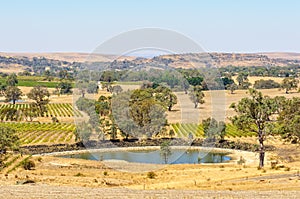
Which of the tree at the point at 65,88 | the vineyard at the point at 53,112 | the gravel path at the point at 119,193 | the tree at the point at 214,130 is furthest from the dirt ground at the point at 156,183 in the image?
the tree at the point at 65,88

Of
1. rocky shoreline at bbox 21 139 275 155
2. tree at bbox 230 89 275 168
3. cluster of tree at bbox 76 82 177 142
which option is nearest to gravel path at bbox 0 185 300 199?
cluster of tree at bbox 76 82 177 142

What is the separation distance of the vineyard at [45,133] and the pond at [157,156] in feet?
31.7

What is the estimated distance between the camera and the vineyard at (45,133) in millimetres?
67250

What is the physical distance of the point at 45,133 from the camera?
74.4m

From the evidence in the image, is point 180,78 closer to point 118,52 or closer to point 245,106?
point 245,106

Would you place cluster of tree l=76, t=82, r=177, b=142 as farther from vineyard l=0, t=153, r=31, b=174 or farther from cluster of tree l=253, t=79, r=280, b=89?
cluster of tree l=253, t=79, r=280, b=89

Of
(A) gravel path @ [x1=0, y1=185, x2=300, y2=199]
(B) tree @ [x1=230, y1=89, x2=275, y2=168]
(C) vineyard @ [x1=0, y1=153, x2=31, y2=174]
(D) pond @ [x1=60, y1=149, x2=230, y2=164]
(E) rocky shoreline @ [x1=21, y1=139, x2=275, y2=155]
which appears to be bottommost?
(D) pond @ [x1=60, y1=149, x2=230, y2=164]

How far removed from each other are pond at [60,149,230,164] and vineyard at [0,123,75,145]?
9.66 m

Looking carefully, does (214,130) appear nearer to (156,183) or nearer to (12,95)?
(156,183)

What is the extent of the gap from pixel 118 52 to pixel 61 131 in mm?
50970

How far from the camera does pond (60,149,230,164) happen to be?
54.1 m

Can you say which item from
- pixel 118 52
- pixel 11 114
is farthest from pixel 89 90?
pixel 118 52

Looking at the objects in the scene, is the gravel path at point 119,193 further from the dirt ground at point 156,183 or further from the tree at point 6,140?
the tree at point 6,140

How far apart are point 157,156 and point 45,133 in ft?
83.9
